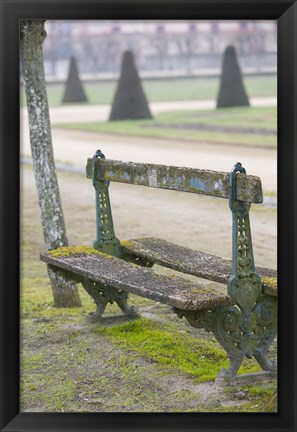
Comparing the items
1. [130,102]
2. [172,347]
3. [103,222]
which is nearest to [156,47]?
[130,102]

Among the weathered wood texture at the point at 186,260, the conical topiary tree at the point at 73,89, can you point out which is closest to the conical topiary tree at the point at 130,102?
the conical topiary tree at the point at 73,89

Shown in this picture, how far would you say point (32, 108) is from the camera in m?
5.75

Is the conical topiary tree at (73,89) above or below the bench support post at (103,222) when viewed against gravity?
above

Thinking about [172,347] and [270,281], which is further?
[172,347]

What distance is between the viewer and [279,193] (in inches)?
132

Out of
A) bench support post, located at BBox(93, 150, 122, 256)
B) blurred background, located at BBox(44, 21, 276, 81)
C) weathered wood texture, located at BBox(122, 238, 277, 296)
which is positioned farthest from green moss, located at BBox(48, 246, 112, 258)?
blurred background, located at BBox(44, 21, 276, 81)

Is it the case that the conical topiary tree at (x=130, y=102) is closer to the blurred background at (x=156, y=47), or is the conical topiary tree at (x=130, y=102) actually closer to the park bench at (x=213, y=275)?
the park bench at (x=213, y=275)

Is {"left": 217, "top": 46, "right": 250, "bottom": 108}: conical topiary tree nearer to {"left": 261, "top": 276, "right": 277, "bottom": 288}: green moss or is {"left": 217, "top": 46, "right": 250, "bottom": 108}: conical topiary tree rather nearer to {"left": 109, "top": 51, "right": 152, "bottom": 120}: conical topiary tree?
{"left": 109, "top": 51, "right": 152, "bottom": 120}: conical topiary tree

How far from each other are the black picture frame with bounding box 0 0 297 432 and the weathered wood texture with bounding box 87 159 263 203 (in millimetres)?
965

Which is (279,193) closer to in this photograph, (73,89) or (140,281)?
(140,281)

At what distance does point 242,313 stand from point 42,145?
198 cm

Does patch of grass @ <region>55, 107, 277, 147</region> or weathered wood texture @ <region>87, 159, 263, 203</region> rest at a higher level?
patch of grass @ <region>55, 107, 277, 147</region>

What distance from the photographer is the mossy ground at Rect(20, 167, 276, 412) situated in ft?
14.4

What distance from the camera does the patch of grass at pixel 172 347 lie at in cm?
479
